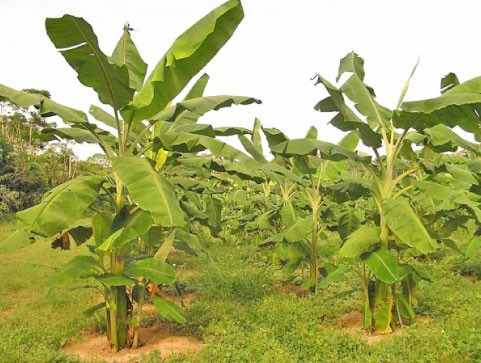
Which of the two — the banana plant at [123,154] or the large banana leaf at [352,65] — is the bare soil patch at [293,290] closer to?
the banana plant at [123,154]

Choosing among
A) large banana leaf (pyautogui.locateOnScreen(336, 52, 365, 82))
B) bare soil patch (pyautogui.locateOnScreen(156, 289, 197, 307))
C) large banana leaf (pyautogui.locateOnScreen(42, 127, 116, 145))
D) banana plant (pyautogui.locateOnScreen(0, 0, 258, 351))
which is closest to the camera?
banana plant (pyautogui.locateOnScreen(0, 0, 258, 351))

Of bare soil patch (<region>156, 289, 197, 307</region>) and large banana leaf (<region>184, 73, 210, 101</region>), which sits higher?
large banana leaf (<region>184, 73, 210, 101</region>)

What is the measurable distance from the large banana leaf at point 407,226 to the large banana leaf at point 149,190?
210cm

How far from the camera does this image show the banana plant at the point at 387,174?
452 cm

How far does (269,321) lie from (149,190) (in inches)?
111

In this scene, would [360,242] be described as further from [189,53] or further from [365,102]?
[189,53]

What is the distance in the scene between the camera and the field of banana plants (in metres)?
4.20

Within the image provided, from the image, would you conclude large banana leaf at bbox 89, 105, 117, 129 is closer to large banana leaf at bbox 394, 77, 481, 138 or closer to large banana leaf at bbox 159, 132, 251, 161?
large banana leaf at bbox 159, 132, 251, 161

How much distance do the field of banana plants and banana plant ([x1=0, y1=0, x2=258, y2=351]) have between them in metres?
0.01

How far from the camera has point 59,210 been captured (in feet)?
13.6

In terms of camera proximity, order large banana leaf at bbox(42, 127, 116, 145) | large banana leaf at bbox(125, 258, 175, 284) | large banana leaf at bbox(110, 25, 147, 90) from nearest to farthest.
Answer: large banana leaf at bbox(125, 258, 175, 284), large banana leaf at bbox(42, 127, 116, 145), large banana leaf at bbox(110, 25, 147, 90)

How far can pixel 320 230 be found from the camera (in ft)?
24.6

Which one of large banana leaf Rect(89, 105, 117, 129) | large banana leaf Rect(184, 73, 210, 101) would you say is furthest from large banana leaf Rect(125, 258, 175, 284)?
large banana leaf Rect(184, 73, 210, 101)

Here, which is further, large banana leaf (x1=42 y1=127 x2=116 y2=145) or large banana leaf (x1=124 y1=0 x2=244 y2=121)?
large banana leaf (x1=42 y1=127 x2=116 y2=145)
